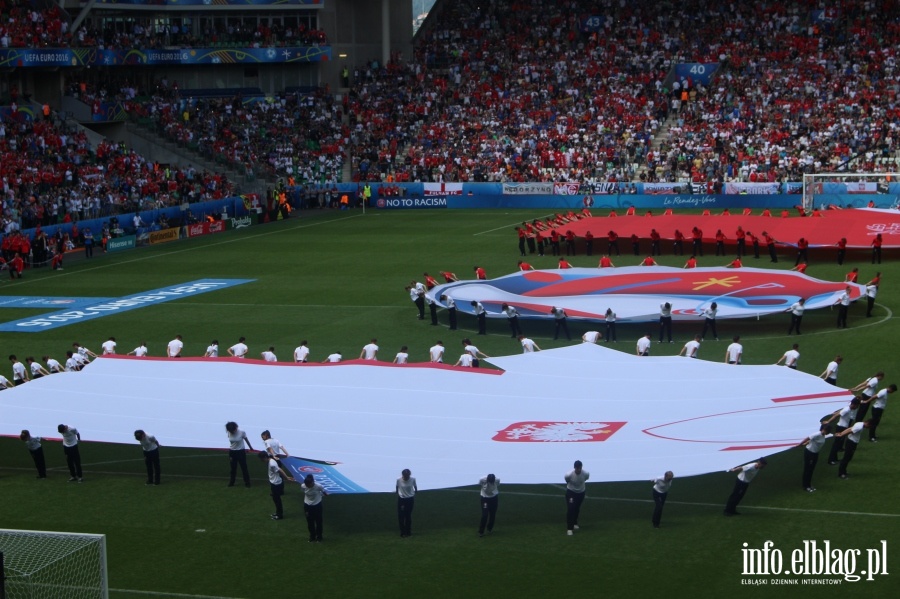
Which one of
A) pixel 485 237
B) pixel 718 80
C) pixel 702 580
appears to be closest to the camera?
pixel 702 580

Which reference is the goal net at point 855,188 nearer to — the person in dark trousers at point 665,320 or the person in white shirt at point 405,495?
the person in dark trousers at point 665,320

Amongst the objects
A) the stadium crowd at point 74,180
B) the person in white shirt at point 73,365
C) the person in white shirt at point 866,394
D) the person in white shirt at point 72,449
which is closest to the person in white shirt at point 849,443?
the person in white shirt at point 866,394

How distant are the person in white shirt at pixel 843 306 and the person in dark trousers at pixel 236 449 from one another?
16520 millimetres

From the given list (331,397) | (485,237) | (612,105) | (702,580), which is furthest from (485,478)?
(612,105)

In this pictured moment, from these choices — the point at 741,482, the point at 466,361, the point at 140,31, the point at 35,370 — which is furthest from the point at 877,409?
the point at 140,31

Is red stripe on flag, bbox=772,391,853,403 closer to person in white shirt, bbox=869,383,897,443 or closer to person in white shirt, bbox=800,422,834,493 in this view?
person in white shirt, bbox=869,383,897,443

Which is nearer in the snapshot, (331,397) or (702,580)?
(702,580)

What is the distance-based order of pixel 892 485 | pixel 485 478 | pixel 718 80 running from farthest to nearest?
pixel 718 80 → pixel 892 485 → pixel 485 478

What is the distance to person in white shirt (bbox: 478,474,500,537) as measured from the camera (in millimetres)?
16844

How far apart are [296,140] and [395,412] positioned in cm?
4757

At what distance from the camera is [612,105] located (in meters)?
63.9

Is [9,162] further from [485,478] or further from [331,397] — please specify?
[485,478]

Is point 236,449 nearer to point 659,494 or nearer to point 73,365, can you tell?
point 659,494

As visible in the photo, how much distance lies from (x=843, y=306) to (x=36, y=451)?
19450 millimetres
